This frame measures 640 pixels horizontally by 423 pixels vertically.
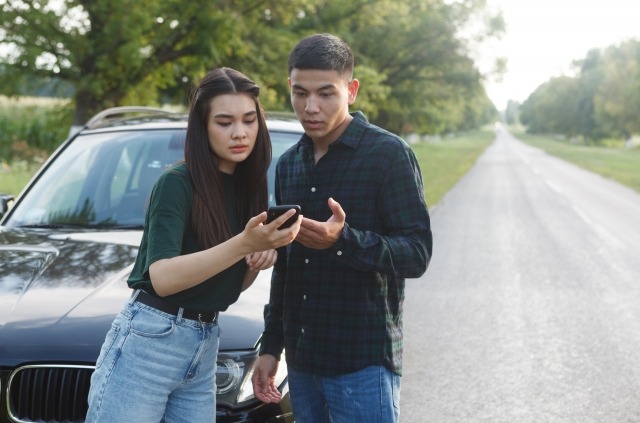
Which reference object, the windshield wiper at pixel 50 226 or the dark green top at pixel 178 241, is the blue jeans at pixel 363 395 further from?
the windshield wiper at pixel 50 226

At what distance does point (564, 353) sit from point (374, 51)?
29228 millimetres

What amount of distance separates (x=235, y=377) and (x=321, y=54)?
1195mm

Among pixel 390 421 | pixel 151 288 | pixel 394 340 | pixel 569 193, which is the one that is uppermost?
pixel 151 288

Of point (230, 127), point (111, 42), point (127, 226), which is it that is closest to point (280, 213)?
point (230, 127)

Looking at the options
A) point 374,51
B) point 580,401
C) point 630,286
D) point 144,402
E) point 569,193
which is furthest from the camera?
point 374,51

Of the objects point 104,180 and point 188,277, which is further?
point 104,180

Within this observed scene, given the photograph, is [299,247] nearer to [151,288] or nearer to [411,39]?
[151,288]

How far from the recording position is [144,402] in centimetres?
213

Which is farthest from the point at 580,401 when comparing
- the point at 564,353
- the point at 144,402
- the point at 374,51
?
the point at 374,51

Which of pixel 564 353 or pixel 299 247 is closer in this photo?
pixel 299 247

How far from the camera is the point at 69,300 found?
9.87 ft

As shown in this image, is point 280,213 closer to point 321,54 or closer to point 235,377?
point 321,54

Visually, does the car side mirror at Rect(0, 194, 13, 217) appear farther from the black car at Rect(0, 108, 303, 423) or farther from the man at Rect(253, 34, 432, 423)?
the man at Rect(253, 34, 432, 423)

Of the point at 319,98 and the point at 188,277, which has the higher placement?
the point at 319,98
